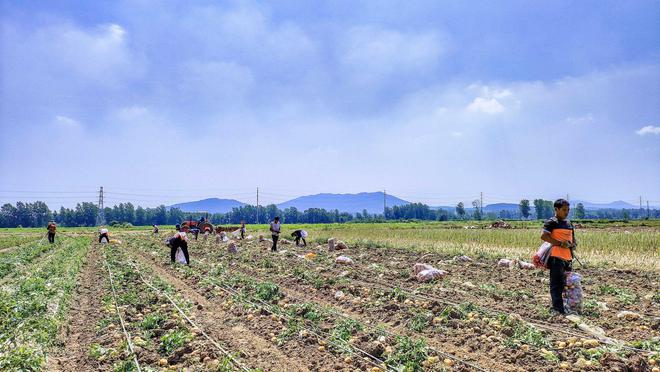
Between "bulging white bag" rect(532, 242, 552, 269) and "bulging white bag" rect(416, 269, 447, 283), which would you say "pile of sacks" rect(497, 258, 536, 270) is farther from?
"bulging white bag" rect(532, 242, 552, 269)

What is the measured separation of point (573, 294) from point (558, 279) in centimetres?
31

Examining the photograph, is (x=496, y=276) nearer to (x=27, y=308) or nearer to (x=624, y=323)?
(x=624, y=323)

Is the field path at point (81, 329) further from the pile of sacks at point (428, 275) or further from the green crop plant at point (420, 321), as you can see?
the pile of sacks at point (428, 275)

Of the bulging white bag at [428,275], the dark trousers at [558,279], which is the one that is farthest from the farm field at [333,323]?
the dark trousers at [558,279]

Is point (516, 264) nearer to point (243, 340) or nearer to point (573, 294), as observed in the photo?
point (573, 294)

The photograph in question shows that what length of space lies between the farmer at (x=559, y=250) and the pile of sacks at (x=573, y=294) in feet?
0.24

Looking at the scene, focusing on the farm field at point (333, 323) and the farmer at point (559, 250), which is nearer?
the farm field at point (333, 323)

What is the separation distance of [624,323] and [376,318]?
12.5 ft

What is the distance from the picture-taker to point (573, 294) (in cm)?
718

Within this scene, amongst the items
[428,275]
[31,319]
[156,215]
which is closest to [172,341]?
[31,319]

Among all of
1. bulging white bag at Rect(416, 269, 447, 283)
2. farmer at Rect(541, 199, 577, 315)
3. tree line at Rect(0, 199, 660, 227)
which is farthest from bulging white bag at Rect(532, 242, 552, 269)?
tree line at Rect(0, 199, 660, 227)

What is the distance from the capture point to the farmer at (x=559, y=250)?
285 inches

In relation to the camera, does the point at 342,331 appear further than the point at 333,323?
No

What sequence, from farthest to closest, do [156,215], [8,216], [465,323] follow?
[156,215], [8,216], [465,323]
